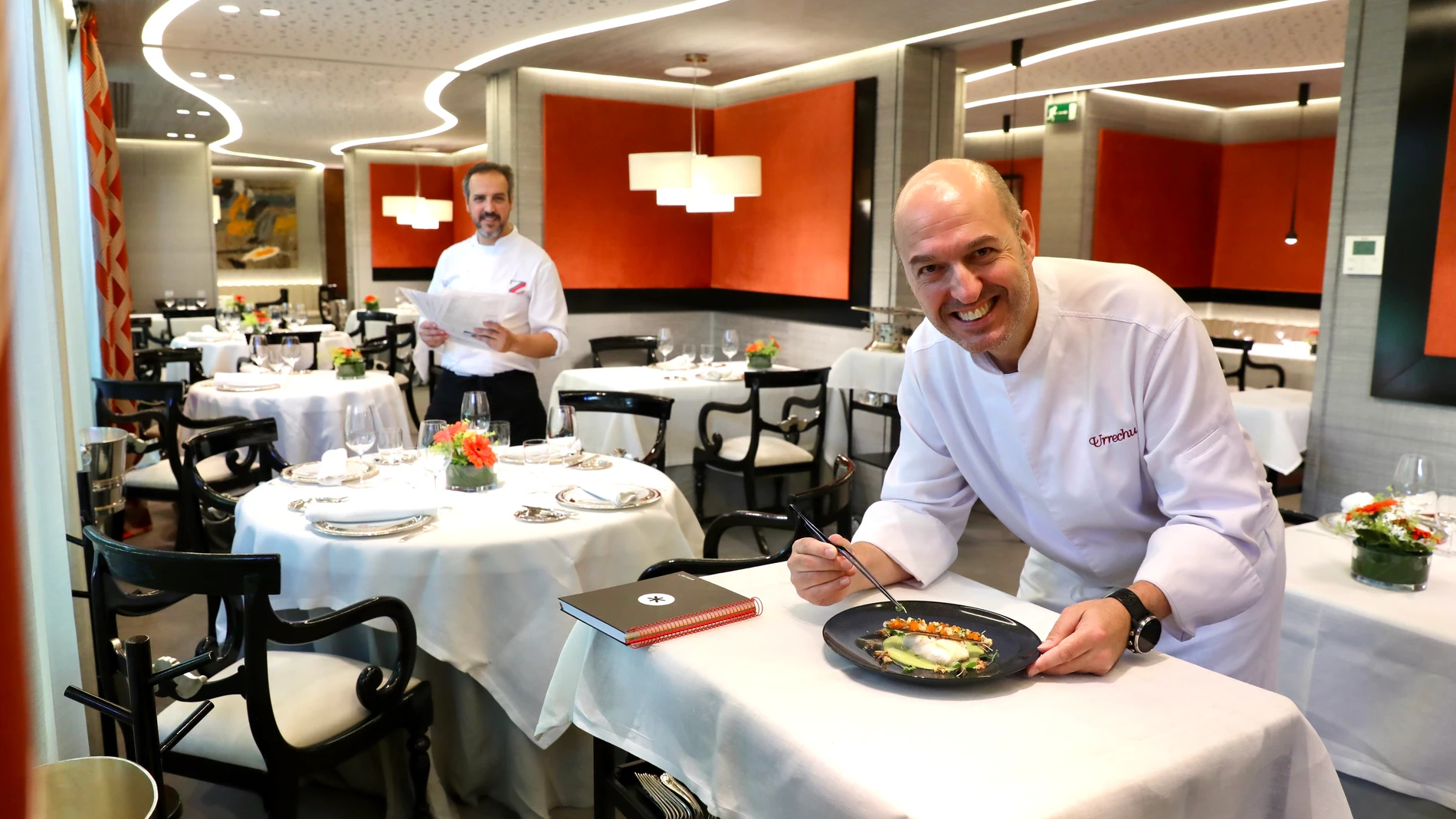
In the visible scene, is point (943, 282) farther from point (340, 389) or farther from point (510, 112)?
point (510, 112)

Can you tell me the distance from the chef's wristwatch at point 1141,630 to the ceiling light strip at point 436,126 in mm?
7899

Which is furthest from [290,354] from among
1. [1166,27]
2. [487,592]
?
[1166,27]

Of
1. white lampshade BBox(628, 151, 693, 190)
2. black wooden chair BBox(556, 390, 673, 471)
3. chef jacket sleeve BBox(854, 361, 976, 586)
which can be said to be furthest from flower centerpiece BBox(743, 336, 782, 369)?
chef jacket sleeve BBox(854, 361, 976, 586)

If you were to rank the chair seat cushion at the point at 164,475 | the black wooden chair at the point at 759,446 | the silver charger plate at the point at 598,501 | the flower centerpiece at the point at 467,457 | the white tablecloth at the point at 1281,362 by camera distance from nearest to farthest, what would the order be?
the silver charger plate at the point at 598,501
the flower centerpiece at the point at 467,457
the chair seat cushion at the point at 164,475
the black wooden chair at the point at 759,446
the white tablecloth at the point at 1281,362

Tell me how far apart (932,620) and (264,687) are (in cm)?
141

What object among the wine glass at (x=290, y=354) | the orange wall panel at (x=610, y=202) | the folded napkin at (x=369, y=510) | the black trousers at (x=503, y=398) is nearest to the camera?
the folded napkin at (x=369, y=510)

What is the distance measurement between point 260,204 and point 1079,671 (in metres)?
19.5

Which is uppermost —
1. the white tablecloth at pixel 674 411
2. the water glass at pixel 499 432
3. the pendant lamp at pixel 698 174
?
the pendant lamp at pixel 698 174

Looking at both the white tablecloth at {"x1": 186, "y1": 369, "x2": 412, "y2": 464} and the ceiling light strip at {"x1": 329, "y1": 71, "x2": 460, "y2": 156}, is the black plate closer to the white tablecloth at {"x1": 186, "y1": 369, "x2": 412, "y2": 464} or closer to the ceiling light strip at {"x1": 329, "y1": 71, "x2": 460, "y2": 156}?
the white tablecloth at {"x1": 186, "y1": 369, "x2": 412, "y2": 464}

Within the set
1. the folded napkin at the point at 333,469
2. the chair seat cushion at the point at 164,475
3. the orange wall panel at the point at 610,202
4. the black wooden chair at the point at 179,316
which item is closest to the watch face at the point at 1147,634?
the folded napkin at the point at 333,469

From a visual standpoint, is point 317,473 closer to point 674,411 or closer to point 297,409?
point 297,409

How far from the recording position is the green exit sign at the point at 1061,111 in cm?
927

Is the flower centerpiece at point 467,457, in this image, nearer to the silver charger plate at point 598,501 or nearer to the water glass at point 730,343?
the silver charger plate at point 598,501

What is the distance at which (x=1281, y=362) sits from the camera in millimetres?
7660
